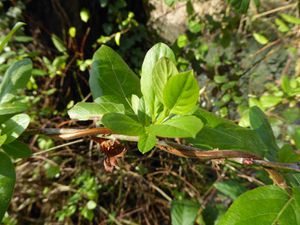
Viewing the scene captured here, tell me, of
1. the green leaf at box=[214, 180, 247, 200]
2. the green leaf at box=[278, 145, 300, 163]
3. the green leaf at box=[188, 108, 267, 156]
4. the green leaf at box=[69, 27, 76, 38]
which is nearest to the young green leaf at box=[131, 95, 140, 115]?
the green leaf at box=[188, 108, 267, 156]

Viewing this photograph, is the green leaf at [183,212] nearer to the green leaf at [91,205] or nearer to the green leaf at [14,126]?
the green leaf at [91,205]

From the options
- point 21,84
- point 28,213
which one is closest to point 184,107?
point 21,84

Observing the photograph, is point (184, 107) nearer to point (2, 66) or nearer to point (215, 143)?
point (215, 143)

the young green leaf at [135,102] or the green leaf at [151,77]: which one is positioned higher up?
the green leaf at [151,77]

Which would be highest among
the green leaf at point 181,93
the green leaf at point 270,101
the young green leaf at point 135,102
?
the green leaf at point 181,93

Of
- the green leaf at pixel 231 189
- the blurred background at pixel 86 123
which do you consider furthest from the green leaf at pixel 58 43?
the green leaf at pixel 231 189

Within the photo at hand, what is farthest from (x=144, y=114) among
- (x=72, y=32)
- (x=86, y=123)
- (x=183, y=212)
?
(x=86, y=123)
